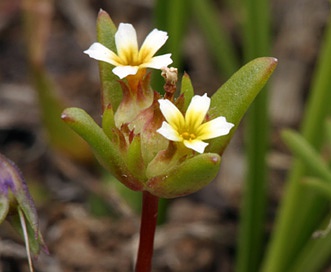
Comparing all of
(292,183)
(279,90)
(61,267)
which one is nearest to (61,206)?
(61,267)

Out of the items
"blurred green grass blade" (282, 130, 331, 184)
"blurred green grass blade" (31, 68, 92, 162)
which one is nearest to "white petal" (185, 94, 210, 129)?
"blurred green grass blade" (282, 130, 331, 184)

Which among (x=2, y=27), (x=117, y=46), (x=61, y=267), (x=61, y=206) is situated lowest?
(x=61, y=267)

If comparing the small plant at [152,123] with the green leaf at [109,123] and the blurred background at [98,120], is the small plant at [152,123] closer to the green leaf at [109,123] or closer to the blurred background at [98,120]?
the green leaf at [109,123]

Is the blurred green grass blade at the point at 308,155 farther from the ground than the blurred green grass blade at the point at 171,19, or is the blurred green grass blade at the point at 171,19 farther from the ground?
the blurred green grass blade at the point at 171,19

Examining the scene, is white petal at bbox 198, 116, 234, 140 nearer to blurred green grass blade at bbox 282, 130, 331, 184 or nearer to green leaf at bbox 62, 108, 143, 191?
green leaf at bbox 62, 108, 143, 191

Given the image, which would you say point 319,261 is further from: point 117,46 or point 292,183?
point 117,46

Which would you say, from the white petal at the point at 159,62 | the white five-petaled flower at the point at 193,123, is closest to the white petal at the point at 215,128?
the white five-petaled flower at the point at 193,123
